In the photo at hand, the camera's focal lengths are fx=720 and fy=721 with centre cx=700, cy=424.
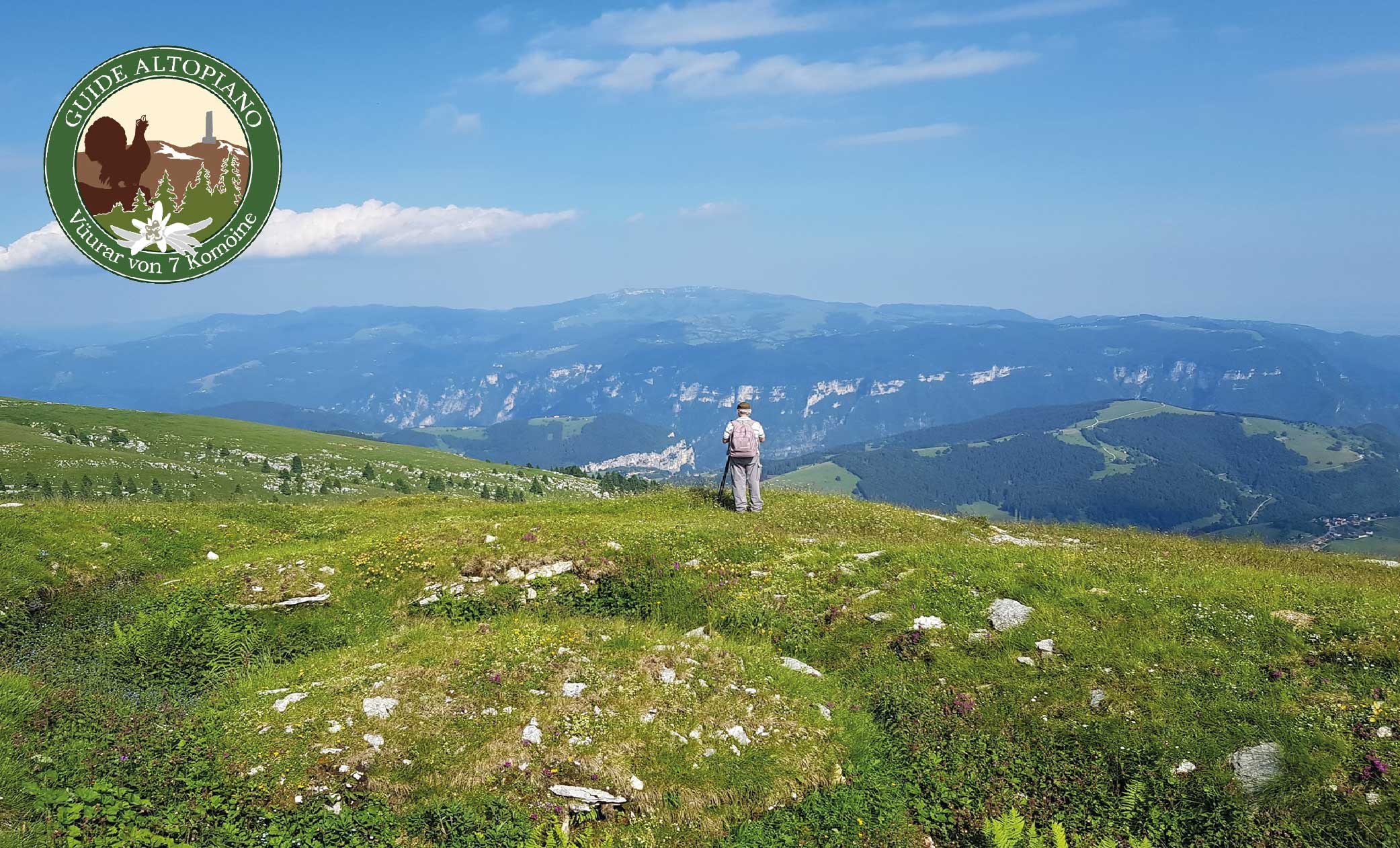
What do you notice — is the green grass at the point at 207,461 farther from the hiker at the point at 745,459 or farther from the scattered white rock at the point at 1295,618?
the scattered white rock at the point at 1295,618

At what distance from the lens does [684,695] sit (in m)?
11.8

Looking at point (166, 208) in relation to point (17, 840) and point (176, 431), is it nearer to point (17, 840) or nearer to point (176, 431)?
point (17, 840)

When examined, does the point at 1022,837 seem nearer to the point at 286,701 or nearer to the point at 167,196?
the point at 286,701

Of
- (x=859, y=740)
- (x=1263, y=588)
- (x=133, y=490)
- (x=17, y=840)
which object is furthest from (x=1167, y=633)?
(x=133, y=490)

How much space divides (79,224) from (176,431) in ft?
432

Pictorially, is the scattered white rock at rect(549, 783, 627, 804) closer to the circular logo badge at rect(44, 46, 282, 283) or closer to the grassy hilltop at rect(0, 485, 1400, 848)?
the grassy hilltop at rect(0, 485, 1400, 848)

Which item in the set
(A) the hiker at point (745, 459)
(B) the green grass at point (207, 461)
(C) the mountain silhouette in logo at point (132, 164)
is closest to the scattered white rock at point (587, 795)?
(A) the hiker at point (745, 459)

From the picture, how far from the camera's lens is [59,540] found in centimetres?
1766

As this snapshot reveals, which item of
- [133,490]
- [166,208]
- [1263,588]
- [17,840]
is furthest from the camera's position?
[133,490]

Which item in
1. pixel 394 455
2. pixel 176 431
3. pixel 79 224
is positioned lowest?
pixel 394 455

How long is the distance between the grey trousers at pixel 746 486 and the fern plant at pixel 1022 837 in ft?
53.6

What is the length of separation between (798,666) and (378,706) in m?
7.32

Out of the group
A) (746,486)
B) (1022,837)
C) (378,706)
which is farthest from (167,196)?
(1022,837)

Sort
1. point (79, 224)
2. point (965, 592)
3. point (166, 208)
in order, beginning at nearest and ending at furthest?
1. point (965, 592)
2. point (79, 224)
3. point (166, 208)
